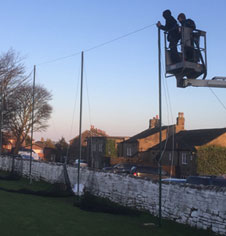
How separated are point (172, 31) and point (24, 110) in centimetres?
4471

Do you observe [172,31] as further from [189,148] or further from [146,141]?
[146,141]

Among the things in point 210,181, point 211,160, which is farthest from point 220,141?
point 210,181

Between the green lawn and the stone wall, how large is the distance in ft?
1.24

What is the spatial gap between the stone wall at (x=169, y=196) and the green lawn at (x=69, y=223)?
0.38m

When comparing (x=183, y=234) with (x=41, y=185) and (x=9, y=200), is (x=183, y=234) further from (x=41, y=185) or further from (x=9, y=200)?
(x=41, y=185)

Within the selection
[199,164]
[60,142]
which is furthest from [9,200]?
[60,142]

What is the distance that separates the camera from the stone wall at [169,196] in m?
10.3

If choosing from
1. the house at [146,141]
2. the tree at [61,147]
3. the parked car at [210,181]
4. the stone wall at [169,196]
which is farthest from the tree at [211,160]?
the tree at [61,147]

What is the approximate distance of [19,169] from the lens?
27.7m

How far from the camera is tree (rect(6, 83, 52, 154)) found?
148 ft

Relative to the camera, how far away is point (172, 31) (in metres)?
12.4

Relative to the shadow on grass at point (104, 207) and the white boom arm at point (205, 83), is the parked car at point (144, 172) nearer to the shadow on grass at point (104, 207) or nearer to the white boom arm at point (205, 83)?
the shadow on grass at point (104, 207)

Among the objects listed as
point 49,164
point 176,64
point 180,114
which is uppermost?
point 180,114

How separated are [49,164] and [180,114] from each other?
3362 cm
